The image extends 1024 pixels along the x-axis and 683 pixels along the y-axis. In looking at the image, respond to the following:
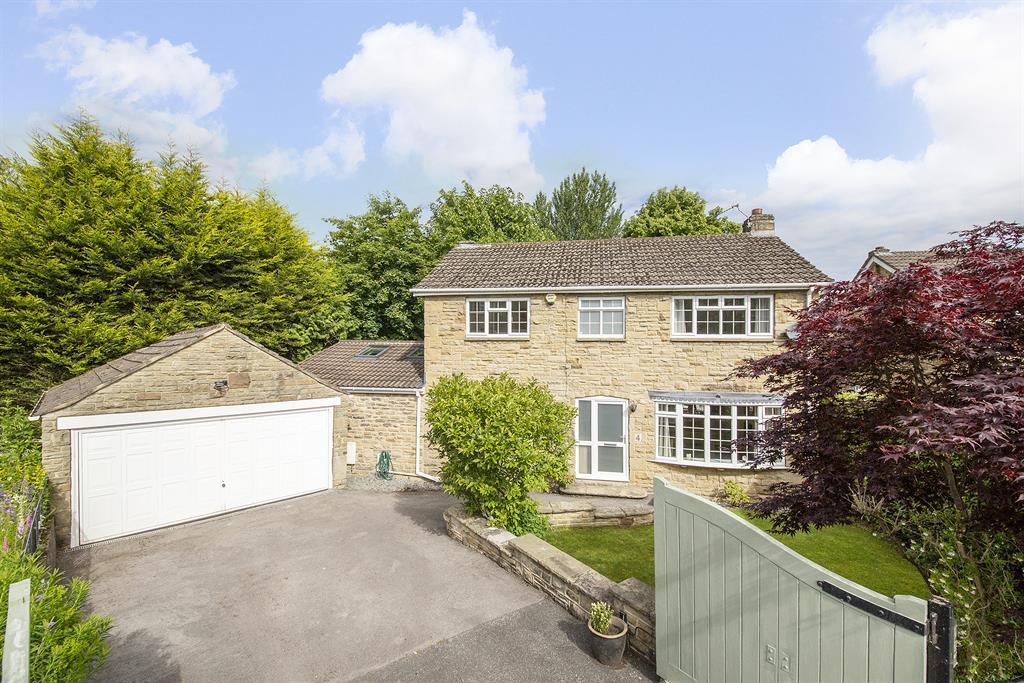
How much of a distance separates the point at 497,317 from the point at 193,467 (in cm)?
907

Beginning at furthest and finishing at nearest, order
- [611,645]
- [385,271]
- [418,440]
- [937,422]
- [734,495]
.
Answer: [385,271], [418,440], [734,495], [611,645], [937,422]

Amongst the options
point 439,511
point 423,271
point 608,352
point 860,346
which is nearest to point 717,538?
point 860,346

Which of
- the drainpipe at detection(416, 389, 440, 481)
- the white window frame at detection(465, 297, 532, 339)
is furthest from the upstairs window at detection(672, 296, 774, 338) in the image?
the drainpipe at detection(416, 389, 440, 481)

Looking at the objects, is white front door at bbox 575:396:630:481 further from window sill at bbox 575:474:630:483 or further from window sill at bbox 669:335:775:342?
window sill at bbox 669:335:775:342

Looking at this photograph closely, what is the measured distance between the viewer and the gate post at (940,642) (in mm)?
3191

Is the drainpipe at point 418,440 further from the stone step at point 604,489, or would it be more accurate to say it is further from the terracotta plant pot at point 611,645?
the terracotta plant pot at point 611,645

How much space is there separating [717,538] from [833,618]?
1.08 m

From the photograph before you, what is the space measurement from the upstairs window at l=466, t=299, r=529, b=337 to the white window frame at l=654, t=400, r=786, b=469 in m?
4.90

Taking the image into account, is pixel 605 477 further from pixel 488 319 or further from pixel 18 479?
pixel 18 479

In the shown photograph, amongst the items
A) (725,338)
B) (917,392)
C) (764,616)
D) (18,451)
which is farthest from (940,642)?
(18,451)

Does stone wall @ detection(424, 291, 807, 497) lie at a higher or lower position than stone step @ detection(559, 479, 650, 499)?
higher

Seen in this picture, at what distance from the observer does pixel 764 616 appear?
14.1ft

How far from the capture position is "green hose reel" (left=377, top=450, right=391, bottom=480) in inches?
603

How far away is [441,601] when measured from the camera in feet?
23.7
